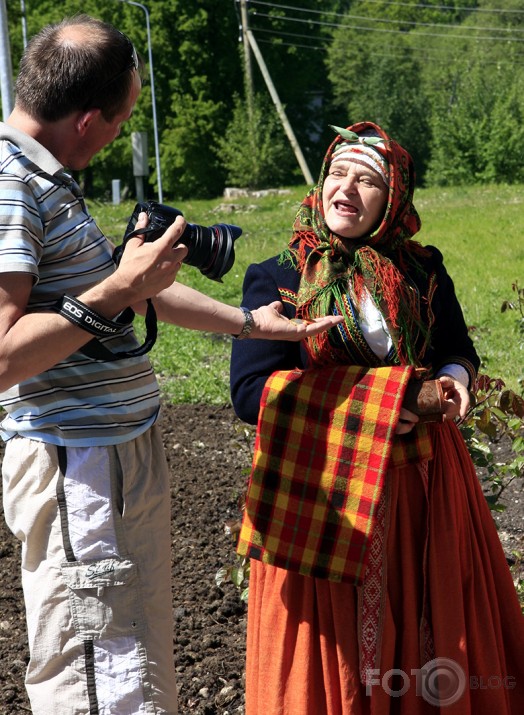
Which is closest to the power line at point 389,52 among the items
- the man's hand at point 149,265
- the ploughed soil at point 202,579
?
the ploughed soil at point 202,579

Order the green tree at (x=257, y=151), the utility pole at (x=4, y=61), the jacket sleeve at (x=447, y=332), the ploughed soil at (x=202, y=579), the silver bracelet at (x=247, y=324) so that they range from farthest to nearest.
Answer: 1. the green tree at (x=257, y=151)
2. the utility pole at (x=4, y=61)
3. the ploughed soil at (x=202, y=579)
4. the jacket sleeve at (x=447, y=332)
5. the silver bracelet at (x=247, y=324)

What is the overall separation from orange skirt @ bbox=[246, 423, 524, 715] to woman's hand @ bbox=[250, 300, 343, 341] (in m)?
0.46

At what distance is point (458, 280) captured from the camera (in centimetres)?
1002

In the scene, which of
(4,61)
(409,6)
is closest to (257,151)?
(4,61)

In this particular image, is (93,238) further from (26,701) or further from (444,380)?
(26,701)

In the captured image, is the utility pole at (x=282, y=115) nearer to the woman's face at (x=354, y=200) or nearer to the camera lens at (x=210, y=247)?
the woman's face at (x=354, y=200)

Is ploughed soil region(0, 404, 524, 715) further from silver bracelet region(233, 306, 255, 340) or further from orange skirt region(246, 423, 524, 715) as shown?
silver bracelet region(233, 306, 255, 340)

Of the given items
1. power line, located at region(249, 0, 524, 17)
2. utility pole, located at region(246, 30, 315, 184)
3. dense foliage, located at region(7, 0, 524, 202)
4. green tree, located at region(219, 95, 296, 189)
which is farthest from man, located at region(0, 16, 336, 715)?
power line, located at region(249, 0, 524, 17)

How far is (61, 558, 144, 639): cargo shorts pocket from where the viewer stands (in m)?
2.05

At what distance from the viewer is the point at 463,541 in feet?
8.29

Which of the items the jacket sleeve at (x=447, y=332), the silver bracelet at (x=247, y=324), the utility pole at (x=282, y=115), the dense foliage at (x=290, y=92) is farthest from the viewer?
the utility pole at (x=282, y=115)

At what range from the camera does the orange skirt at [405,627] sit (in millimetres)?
2414

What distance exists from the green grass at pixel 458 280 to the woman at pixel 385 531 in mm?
1481

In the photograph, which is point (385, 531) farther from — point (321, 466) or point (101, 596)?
point (101, 596)
